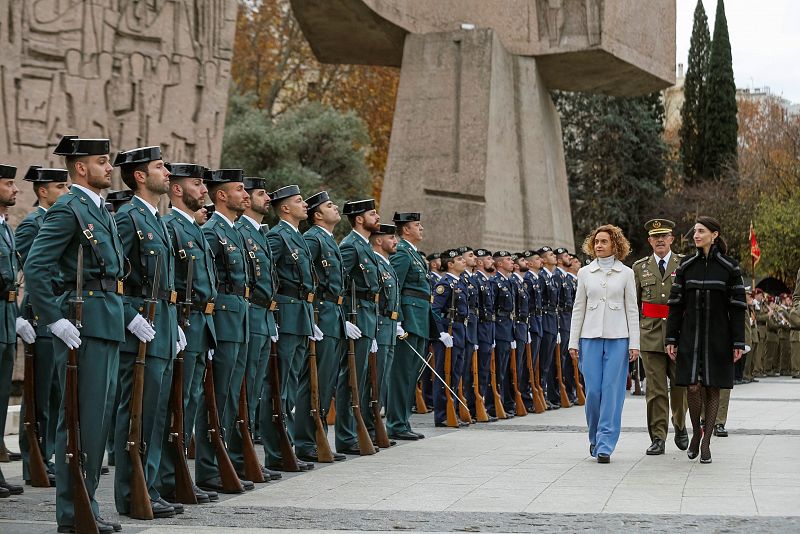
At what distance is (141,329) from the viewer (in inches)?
288

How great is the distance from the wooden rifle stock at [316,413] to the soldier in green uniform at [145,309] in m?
2.58

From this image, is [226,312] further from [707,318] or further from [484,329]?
[484,329]

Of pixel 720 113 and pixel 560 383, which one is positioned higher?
pixel 720 113

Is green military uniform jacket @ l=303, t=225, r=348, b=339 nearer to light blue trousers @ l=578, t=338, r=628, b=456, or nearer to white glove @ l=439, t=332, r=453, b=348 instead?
light blue trousers @ l=578, t=338, r=628, b=456

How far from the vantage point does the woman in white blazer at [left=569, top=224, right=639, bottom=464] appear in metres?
10.7

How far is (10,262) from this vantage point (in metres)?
9.14

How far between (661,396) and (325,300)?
120 inches

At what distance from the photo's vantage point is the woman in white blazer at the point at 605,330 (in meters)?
10.7

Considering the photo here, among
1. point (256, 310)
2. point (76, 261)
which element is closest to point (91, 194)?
point (76, 261)

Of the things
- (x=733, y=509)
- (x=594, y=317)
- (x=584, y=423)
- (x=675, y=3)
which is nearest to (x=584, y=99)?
(x=675, y=3)

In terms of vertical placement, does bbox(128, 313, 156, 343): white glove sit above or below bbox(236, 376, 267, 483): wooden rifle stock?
above

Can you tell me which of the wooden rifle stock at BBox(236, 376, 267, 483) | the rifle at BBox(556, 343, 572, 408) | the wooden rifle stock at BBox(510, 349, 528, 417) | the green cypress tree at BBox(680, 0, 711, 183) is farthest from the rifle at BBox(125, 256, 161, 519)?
the green cypress tree at BBox(680, 0, 711, 183)

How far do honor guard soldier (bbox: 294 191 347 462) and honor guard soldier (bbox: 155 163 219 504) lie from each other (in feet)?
7.01

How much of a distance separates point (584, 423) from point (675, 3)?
1266cm
